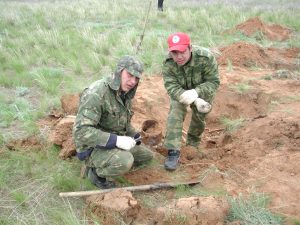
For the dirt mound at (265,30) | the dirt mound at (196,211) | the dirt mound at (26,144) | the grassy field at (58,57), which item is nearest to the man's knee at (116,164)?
the grassy field at (58,57)

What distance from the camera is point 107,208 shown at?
3355mm

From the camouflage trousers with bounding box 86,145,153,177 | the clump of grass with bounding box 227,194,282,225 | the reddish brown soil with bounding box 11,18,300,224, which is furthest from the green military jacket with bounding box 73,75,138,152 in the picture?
the clump of grass with bounding box 227,194,282,225

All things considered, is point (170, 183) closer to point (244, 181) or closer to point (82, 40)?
point (244, 181)

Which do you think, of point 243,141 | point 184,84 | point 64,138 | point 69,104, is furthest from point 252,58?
point 64,138

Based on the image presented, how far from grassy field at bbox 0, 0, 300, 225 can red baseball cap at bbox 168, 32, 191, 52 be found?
1.64 m

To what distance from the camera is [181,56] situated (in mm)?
4312

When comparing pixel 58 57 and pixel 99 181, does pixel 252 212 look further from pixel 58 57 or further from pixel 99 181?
pixel 58 57

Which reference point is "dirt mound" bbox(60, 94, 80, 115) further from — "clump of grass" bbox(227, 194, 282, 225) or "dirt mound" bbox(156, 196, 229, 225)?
"clump of grass" bbox(227, 194, 282, 225)

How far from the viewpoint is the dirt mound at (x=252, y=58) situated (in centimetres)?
797

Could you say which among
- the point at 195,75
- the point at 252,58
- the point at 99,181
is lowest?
the point at 252,58

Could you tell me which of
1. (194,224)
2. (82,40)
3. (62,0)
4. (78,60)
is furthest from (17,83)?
(62,0)

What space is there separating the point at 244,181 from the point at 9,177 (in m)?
2.39

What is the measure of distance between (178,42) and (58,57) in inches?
184

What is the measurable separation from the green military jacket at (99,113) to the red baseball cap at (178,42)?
672mm
